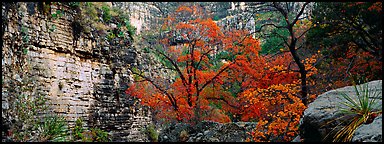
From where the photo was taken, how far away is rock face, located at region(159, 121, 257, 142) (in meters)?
8.97

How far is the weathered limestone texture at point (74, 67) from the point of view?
8.95 meters

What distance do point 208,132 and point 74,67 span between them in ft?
16.6

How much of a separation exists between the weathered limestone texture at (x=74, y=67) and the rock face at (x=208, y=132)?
327cm

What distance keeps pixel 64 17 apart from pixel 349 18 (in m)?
10.1

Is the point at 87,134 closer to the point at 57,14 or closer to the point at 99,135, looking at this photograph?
the point at 99,135

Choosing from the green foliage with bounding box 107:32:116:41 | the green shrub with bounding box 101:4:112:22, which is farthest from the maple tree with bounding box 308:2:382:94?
the green shrub with bounding box 101:4:112:22

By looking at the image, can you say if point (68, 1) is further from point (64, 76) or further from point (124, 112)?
point (124, 112)

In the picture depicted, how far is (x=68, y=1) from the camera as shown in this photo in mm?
11039

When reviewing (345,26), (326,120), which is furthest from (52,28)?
(345,26)

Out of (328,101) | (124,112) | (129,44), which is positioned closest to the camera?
(328,101)

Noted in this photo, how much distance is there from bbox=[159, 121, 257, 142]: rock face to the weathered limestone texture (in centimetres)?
327

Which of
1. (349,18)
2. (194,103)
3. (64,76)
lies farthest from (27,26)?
(349,18)

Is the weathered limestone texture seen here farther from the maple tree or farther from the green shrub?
→ the maple tree

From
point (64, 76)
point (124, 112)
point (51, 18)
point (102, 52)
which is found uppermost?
point (51, 18)
